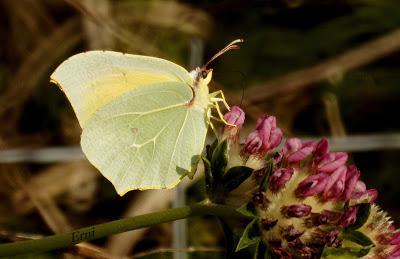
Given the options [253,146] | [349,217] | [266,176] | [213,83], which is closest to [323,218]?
[349,217]

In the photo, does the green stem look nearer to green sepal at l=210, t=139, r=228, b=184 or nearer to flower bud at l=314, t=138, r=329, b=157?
green sepal at l=210, t=139, r=228, b=184

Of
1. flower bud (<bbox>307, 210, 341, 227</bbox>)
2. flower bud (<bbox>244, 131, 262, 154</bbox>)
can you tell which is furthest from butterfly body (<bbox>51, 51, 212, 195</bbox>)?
flower bud (<bbox>307, 210, 341, 227</bbox>)

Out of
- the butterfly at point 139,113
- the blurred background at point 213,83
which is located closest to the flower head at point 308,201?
the butterfly at point 139,113

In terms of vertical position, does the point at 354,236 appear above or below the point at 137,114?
below

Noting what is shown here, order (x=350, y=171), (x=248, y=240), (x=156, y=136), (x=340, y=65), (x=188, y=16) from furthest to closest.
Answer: (x=188, y=16) → (x=340, y=65) → (x=156, y=136) → (x=350, y=171) → (x=248, y=240)

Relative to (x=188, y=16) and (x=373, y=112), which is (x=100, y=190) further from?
(x=373, y=112)

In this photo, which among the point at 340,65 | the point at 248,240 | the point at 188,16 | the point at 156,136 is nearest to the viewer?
the point at 248,240

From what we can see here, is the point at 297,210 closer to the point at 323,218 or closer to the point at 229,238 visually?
the point at 323,218

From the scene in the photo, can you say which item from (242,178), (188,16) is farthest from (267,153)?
(188,16)
